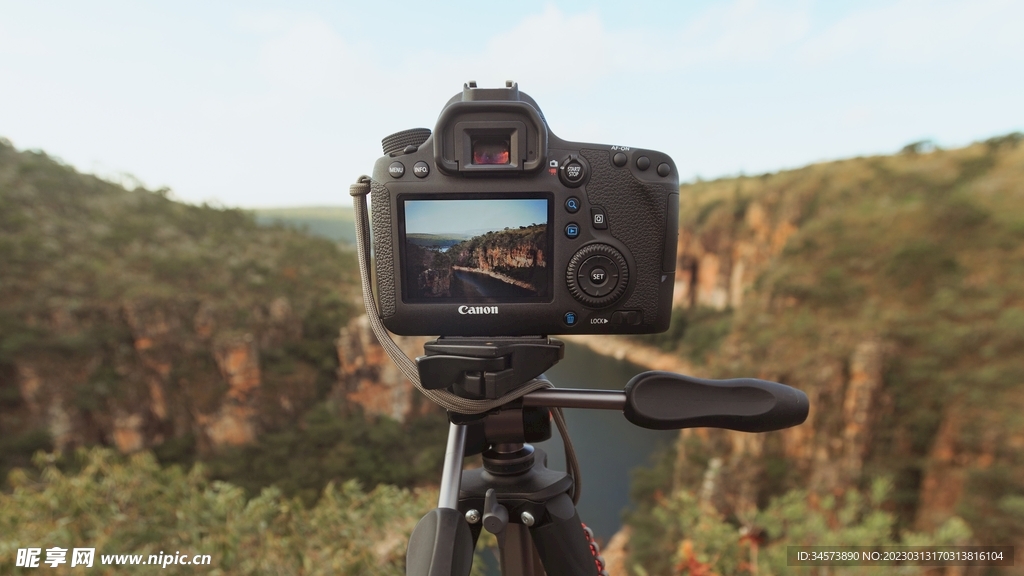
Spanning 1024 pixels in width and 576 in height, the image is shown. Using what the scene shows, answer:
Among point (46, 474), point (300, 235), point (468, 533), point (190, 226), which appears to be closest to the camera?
point (468, 533)

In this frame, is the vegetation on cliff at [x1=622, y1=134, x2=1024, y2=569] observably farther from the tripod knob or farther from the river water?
the tripod knob

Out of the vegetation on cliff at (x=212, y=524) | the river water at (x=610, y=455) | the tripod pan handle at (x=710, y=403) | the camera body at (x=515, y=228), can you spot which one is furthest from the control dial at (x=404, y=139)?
the river water at (x=610, y=455)

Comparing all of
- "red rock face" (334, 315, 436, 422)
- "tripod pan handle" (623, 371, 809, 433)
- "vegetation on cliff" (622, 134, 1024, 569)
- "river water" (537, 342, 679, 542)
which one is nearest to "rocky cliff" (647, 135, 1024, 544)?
"vegetation on cliff" (622, 134, 1024, 569)

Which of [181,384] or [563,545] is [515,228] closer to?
[563,545]

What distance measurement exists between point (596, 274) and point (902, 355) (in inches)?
352

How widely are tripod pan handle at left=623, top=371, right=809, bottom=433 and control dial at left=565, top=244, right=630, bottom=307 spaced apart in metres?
0.12

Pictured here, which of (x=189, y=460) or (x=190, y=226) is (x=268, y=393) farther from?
(x=190, y=226)

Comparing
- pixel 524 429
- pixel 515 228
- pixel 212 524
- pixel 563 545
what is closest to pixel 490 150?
pixel 515 228

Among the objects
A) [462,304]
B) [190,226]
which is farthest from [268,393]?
[462,304]

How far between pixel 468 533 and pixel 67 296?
1481cm

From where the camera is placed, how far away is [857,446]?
693cm

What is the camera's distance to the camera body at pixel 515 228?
0.62 meters

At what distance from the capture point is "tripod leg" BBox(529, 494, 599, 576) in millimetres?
659

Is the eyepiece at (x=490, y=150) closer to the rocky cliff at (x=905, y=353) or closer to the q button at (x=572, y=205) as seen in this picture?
the q button at (x=572, y=205)
